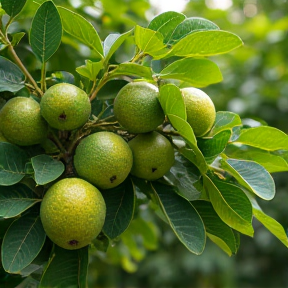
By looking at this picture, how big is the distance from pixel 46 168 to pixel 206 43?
1.11 ft

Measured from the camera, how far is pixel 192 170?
84 centimetres

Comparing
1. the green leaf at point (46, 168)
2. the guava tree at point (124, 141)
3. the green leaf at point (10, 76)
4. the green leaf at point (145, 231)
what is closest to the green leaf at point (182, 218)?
the guava tree at point (124, 141)

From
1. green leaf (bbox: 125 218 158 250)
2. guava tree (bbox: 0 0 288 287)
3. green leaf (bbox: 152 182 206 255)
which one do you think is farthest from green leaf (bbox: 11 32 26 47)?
green leaf (bbox: 125 218 158 250)

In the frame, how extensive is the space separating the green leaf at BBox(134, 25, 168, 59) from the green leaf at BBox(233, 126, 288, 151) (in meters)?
0.24

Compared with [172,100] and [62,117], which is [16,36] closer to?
[62,117]

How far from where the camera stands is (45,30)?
0.76 metres

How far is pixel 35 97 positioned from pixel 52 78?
75 mm

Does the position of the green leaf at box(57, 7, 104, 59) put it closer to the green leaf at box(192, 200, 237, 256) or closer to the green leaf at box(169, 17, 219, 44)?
the green leaf at box(169, 17, 219, 44)

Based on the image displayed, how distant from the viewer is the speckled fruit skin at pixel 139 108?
0.76 metres

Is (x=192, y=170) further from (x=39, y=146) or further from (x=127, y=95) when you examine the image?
(x=39, y=146)

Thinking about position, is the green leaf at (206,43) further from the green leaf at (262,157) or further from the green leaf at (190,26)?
the green leaf at (262,157)

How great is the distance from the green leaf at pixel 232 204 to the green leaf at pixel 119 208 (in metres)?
0.15

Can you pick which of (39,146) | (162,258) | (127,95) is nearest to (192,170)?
(127,95)

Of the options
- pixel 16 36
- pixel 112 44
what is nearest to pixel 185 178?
pixel 112 44
